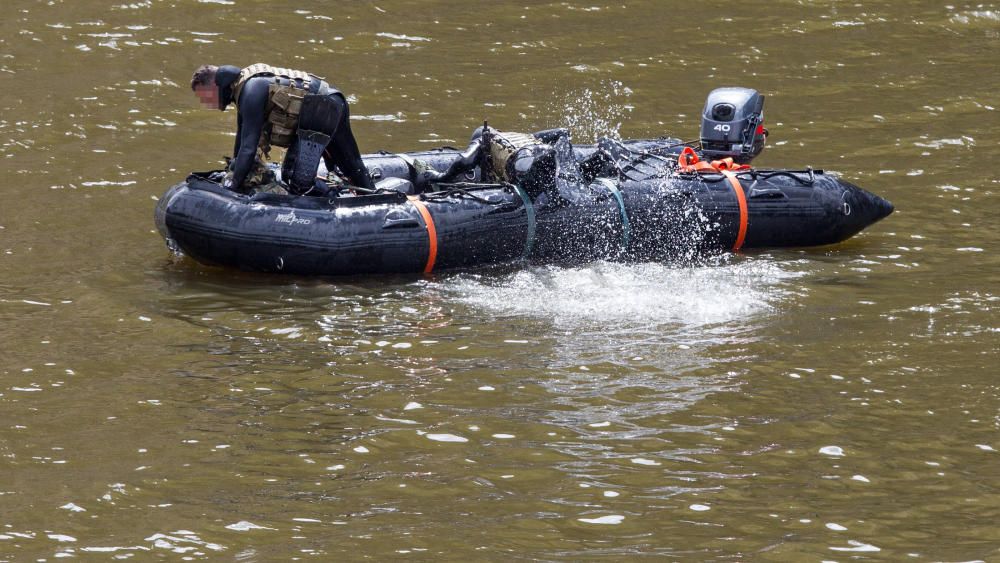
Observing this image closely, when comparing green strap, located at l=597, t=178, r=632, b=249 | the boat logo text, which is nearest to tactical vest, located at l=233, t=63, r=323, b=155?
the boat logo text

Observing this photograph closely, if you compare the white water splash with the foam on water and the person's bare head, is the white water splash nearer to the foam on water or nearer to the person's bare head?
the foam on water

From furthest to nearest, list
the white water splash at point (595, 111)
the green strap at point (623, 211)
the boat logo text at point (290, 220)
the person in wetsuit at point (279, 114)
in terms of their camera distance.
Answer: the white water splash at point (595, 111), the green strap at point (623, 211), the person in wetsuit at point (279, 114), the boat logo text at point (290, 220)

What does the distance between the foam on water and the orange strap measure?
175 mm

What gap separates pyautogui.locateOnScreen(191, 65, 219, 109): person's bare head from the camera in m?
9.13

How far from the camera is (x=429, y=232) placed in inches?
363

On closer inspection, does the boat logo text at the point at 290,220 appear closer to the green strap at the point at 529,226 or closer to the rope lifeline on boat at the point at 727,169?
the green strap at the point at 529,226

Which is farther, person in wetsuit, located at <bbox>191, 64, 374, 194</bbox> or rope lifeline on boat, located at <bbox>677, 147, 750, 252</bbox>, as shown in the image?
rope lifeline on boat, located at <bbox>677, 147, 750, 252</bbox>

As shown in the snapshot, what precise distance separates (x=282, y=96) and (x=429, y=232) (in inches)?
49.9

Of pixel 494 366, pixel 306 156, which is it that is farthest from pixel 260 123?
Result: pixel 494 366

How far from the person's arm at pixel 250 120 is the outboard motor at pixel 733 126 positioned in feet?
11.2

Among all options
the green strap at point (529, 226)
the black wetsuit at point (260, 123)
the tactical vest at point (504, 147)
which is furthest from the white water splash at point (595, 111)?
the black wetsuit at point (260, 123)

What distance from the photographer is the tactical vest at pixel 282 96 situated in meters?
9.18

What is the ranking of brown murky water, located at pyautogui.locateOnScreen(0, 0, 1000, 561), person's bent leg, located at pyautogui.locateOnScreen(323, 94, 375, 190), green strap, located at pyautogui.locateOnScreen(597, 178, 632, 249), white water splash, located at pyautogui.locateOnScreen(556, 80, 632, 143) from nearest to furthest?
brown murky water, located at pyautogui.locateOnScreen(0, 0, 1000, 561), person's bent leg, located at pyautogui.locateOnScreen(323, 94, 375, 190), green strap, located at pyautogui.locateOnScreen(597, 178, 632, 249), white water splash, located at pyautogui.locateOnScreen(556, 80, 632, 143)

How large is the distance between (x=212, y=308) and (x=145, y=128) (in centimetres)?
438
